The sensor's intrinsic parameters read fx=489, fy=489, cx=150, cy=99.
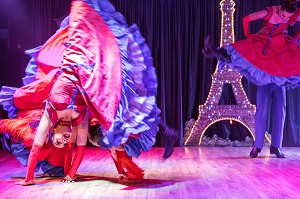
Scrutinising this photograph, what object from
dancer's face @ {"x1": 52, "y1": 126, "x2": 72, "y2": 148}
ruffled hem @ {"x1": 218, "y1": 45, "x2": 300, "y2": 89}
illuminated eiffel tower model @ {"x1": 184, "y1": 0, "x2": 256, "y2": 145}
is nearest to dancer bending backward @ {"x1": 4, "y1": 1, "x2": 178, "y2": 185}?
dancer's face @ {"x1": 52, "y1": 126, "x2": 72, "y2": 148}

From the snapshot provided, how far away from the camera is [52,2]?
24.7 ft

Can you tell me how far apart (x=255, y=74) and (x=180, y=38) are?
2.30m

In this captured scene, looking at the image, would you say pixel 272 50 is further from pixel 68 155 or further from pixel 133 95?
pixel 68 155

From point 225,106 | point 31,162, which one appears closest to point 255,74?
point 225,106

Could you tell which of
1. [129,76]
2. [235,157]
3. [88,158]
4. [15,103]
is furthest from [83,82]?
[235,157]

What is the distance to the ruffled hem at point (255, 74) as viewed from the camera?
5.25 m

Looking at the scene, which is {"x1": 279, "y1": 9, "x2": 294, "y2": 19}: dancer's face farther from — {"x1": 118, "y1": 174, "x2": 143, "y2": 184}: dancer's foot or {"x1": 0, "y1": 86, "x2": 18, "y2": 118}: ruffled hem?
{"x1": 0, "y1": 86, "x2": 18, "y2": 118}: ruffled hem

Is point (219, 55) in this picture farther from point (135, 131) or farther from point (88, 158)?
point (135, 131)

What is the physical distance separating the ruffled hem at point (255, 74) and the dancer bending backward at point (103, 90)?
1811 millimetres

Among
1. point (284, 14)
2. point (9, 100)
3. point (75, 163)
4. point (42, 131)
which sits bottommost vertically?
point (75, 163)

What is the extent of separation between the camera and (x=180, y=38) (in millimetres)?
7391

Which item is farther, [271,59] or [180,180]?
[271,59]

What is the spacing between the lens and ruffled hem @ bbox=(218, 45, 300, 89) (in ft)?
17.2

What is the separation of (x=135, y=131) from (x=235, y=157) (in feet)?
8.07
